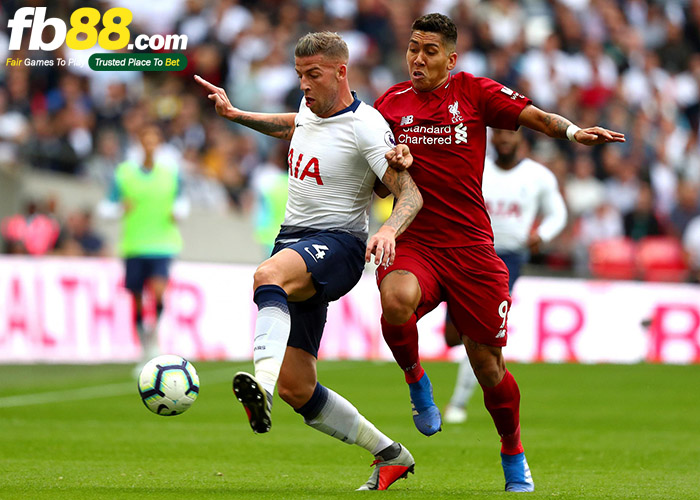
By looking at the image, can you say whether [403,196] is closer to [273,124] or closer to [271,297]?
[271,297]

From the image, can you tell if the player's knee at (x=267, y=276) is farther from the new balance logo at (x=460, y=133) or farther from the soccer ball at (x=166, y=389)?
the new balance logo at (x=460, y=133)

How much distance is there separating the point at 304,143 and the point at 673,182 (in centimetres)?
1458

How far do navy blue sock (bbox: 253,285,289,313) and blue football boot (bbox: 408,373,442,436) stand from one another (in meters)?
1.17

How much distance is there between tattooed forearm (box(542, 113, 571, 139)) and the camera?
270 inches

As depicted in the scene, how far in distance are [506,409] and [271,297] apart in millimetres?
1680

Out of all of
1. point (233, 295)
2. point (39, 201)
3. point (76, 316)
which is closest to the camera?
point (76, 316)

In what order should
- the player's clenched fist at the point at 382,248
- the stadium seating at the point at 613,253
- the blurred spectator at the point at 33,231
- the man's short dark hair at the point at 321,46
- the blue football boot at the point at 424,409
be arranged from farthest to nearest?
1. the stadium seating at the point at 613,253
2. the blurred spectator at the point at 33,231
3. the blue football boot at the point at 424,409
4. the man's short dark hair at the point at 321,46
5. the player's clenched fist at the point at 382,248

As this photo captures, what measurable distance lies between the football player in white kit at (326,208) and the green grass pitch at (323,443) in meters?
0.54

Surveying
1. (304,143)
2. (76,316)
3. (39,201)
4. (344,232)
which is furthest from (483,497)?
(39,201)

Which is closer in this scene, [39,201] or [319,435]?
[319,435]

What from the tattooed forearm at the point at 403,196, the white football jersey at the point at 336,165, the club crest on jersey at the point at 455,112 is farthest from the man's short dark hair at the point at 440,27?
the tattooed forearm at the point at 403,196

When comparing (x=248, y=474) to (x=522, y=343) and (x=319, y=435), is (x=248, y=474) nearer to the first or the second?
(x=319, y=435)

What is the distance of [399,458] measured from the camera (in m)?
7.39

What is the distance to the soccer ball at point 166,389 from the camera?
6.77 metres
